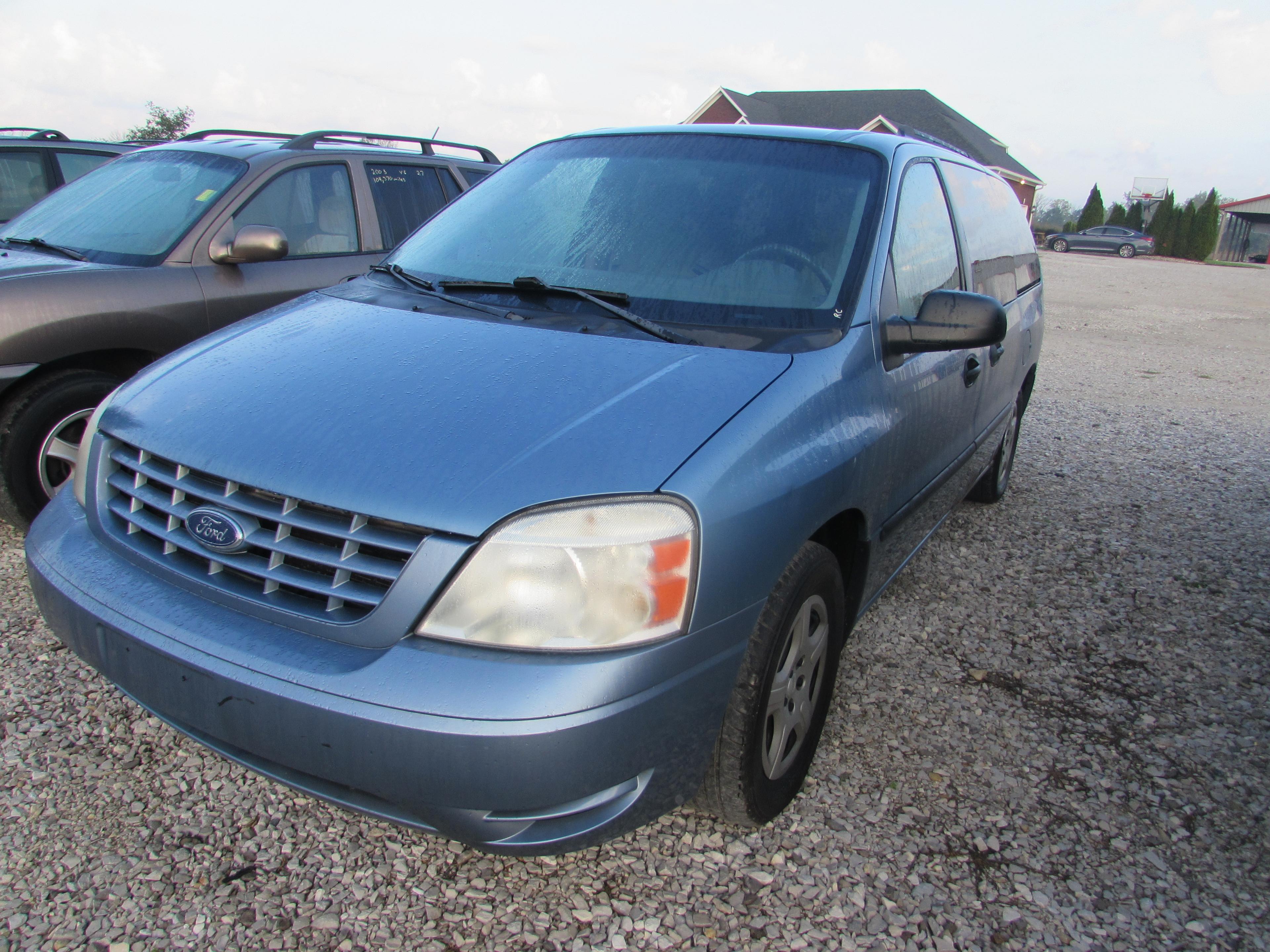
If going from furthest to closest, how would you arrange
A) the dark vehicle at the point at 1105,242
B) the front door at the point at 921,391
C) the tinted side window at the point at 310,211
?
the dark vehicle at the point at 1105,242 → the tinted side window at the point at 310,211 → the front door at the point at 921,391

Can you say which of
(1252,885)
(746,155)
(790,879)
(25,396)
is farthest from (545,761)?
(25,396)

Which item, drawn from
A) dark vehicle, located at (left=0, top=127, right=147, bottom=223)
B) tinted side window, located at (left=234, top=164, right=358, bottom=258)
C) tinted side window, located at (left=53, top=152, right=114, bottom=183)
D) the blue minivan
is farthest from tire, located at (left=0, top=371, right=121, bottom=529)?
tinted side window, located at (left=53, top=152, right=114, bottom=183)

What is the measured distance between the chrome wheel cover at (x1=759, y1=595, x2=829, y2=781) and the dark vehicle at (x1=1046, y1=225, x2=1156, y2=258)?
155 feet

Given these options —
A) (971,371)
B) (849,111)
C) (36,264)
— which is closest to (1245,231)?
(849,111)

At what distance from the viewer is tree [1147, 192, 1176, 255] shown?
47500 mm

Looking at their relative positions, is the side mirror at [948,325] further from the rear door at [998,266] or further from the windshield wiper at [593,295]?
the rear door at [998,266]

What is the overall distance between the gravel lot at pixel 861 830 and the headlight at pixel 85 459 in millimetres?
724

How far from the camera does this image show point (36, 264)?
3.56 metres

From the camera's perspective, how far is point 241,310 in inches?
157

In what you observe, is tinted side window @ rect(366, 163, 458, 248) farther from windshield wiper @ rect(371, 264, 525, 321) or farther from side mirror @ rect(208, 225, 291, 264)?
windshield wiper @ rect(371, 264, 525, 321)

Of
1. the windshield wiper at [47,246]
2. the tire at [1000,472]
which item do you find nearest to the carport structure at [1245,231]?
the tire at [1000,472]

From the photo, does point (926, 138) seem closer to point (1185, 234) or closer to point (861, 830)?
point (861, 830)

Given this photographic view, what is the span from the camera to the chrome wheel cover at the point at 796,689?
2.05m

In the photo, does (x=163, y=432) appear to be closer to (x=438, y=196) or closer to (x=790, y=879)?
(x=790, y=879)
